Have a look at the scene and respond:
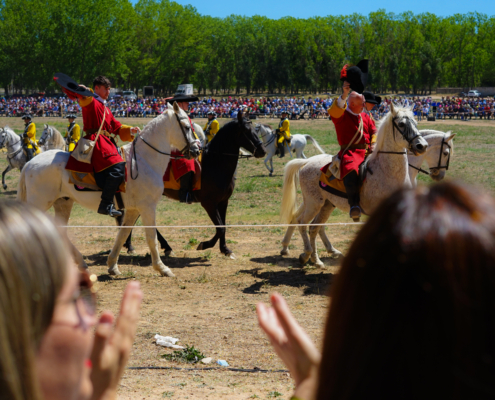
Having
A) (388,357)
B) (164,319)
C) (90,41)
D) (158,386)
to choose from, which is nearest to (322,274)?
(164,319)

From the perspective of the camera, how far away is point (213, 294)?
7.44 meters

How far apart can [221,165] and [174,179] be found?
0.82 meters

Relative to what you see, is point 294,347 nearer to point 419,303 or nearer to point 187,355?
point 419,303

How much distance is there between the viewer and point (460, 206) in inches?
36.2

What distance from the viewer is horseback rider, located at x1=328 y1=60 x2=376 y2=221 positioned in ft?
25.0

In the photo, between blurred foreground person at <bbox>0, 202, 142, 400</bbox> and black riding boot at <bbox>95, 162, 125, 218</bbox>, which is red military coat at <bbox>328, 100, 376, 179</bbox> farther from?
blurred foreground person at <bbox>0, 202, 142, 400</bbox>

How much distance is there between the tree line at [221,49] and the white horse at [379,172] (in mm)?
69272

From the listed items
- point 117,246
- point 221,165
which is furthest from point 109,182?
point 221,165

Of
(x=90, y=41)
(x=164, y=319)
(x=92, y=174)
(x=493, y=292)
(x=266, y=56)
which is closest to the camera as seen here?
(x=493, y=292)

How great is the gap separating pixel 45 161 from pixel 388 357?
7.73 metres

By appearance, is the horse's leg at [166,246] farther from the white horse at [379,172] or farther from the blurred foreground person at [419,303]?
the blurred foreground person at [419,303]

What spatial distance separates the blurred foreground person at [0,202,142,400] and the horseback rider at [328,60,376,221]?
21.7 ft

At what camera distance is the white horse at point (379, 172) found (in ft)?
24.1

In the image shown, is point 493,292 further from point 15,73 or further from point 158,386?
point 15,73
